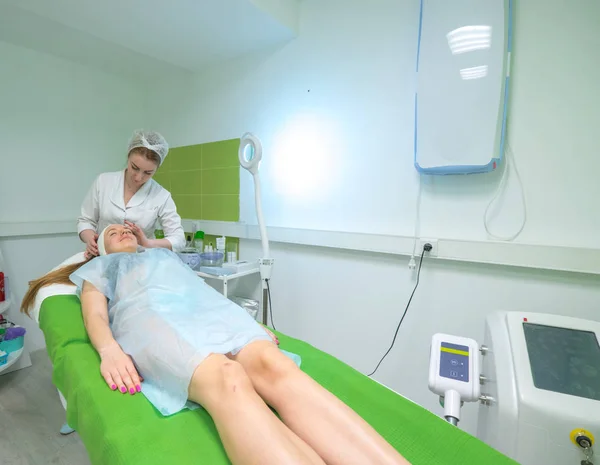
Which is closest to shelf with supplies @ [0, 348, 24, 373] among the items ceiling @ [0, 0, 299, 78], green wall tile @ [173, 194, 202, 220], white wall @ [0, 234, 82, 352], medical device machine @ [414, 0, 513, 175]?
white wall @ [0, 234, 82, 352]

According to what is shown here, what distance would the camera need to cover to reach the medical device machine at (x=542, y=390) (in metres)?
0.66

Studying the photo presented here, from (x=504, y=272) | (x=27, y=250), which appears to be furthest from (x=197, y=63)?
(x=504, y=272)

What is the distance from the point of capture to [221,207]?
249 centimetres

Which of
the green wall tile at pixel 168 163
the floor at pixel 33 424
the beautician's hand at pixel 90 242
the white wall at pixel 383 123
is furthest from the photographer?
the green wall tile at pixel 168 163

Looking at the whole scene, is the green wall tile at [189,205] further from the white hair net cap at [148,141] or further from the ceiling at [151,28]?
the ceiling at [151,28]

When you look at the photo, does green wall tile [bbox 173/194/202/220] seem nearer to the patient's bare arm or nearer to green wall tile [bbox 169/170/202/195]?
green wall tile [bbox 169/170/202/195]

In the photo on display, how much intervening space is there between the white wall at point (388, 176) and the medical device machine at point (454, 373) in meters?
0.66

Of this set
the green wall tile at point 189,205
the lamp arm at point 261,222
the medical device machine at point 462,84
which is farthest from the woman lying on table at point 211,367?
the green wall tile at point 189,205

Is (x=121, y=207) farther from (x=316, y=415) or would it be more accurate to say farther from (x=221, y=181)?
(x=316, y=415)

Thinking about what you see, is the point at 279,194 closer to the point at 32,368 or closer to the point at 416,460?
the point at 416,460

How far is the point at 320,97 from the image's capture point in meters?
1.93

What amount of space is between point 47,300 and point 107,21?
166 cm

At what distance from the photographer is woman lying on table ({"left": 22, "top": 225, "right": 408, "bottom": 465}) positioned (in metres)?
0.71

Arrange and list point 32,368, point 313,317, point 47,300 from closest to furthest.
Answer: point 47,300 → point 313,317 → point 32,368
